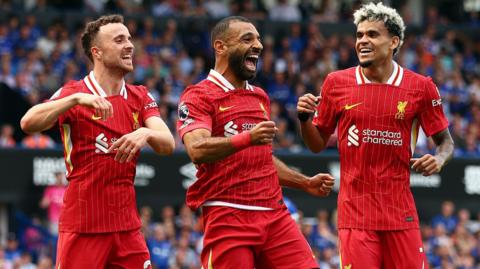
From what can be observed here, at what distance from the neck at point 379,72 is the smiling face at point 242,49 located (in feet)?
3.23

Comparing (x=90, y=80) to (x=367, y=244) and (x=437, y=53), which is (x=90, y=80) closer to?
(x=367, y=244)

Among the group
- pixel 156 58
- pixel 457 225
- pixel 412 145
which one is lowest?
pixel 457 225

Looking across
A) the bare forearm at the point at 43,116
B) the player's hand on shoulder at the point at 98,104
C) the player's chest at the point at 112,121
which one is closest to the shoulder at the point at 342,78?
the player's chest at the point at 112,121

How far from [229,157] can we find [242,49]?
85 cm

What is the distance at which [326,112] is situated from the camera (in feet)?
32.7

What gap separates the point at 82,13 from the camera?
24.0m

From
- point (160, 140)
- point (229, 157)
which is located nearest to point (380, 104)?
point (229, 157)

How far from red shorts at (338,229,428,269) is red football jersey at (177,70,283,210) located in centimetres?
68

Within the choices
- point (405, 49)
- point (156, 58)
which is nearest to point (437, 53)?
point (405, 49)

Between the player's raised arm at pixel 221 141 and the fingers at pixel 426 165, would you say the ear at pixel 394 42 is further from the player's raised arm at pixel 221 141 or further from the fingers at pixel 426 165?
the player's raised arm at pixel 221 141

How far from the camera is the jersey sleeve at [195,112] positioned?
9.15 meters

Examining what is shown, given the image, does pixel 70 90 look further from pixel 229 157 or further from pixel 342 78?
pixel 342 78

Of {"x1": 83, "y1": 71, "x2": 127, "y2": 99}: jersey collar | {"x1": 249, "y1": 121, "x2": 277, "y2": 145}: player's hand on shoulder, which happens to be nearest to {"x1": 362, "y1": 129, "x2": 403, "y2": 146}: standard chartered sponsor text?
{"x1": 249, "y1": 121, "x2": 277, "y2": 145}: player's hand on shoulder

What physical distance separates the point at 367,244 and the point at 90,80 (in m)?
2.53
